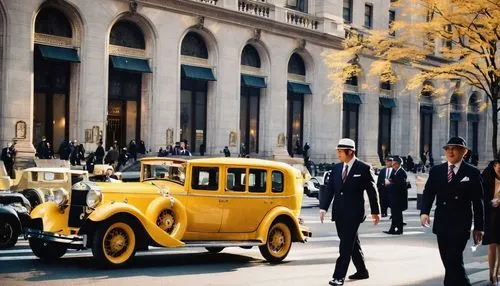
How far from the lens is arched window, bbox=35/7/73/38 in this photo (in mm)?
32375

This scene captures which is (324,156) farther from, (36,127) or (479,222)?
(479,222)

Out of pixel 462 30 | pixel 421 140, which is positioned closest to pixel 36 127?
pixel 462 30

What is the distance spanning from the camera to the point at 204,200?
452 inches

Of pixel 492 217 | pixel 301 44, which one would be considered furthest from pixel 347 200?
pixel 301 44

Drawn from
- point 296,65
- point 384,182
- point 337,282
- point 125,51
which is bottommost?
point 337,282

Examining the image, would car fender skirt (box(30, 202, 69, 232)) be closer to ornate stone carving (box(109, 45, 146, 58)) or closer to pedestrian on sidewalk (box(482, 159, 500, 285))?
pedestrian on sidewalk (box(482, 159, 500, 285))

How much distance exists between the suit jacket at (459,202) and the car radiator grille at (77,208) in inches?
202

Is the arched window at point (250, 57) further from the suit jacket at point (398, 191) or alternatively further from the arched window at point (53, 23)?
the suit jacket at point (398, 191)

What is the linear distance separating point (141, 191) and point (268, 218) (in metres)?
2.22

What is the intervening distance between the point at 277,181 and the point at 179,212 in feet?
6.47

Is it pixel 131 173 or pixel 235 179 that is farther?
pixel 131 173

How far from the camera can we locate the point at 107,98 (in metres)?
35.2

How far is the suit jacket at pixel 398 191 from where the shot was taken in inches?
695

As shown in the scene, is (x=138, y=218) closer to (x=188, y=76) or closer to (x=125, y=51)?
(x=125, y=51)
